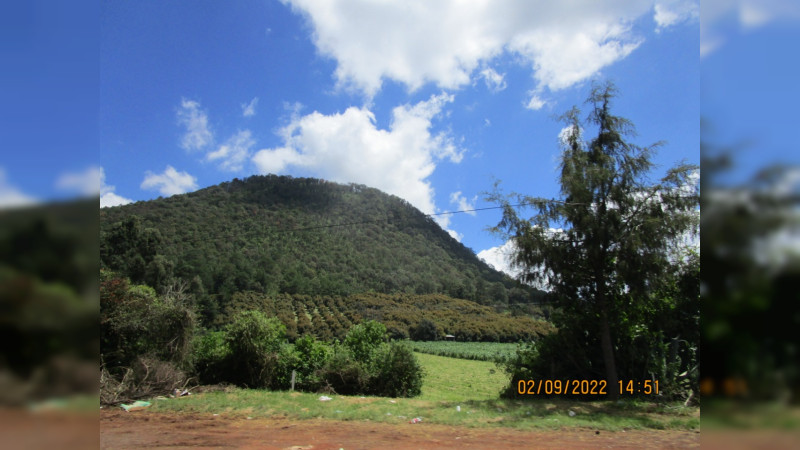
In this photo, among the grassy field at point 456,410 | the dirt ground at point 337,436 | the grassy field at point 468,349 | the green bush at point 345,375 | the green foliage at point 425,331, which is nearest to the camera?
the dirt ground at point 337,436

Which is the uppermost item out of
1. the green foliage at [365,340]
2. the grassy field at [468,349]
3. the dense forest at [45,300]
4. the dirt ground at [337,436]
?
the dense forest at [45,300]

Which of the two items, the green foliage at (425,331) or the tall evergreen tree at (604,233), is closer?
the tall evergreen tree at (604,233)

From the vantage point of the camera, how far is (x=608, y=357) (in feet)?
38.1

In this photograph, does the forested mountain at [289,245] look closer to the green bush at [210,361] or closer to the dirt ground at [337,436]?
the green bush at [210,361]

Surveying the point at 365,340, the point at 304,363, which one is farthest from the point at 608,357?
the point at 304,363

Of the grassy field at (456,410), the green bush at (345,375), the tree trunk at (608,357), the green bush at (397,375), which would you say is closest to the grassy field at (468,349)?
the green bush at (397,375)

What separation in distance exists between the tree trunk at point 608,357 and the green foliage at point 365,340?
7.21 meters

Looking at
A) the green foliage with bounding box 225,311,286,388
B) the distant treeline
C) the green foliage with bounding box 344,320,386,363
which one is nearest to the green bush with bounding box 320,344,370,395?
the green foliage with bounding box 344,320,386,363

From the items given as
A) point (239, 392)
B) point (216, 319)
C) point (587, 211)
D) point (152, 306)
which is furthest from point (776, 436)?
point (216, 319)

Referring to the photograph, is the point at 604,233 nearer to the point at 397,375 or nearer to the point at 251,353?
the point at 397,375

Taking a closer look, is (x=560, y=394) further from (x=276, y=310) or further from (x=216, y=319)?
(x=276, y=310)

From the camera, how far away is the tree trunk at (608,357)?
11367 millimetres

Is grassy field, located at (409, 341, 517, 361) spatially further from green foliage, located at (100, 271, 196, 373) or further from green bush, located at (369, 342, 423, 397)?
green foliage, located at (100, 271, 196, 373)

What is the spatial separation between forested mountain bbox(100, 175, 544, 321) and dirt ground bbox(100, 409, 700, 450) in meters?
20.2
